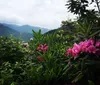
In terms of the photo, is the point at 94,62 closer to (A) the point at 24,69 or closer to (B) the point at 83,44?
(B) the point at 83,44

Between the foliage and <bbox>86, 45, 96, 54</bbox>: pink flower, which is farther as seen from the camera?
the foliage

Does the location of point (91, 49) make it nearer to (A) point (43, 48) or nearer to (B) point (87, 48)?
(B) point (87, 48)

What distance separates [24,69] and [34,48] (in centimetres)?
194

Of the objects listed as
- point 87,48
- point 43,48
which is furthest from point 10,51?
point 87,48

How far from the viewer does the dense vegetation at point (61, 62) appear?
531cm

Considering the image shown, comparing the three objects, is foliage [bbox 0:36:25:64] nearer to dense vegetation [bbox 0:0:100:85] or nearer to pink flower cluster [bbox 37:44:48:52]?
dense vegetation [bbox 0:0:100:85]

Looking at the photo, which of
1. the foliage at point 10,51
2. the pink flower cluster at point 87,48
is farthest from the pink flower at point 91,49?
the foliage at point 10,51

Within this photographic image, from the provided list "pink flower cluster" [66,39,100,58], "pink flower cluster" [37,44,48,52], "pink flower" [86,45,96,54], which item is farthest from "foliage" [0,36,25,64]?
"pink flower" [86,45,96,54]

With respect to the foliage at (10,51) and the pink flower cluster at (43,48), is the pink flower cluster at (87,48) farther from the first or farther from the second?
the foliage at (10,51)

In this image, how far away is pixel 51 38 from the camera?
9406mm

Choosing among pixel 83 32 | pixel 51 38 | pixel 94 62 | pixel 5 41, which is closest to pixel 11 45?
pixel 5 41

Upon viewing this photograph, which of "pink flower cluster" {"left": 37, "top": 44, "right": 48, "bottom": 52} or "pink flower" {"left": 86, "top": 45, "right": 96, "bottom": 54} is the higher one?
"pink flower" {"left": 86, "top": 45, "right": 96, "bottom": 54}

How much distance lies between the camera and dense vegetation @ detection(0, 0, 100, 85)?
5312mm

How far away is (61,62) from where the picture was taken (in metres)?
6.62
